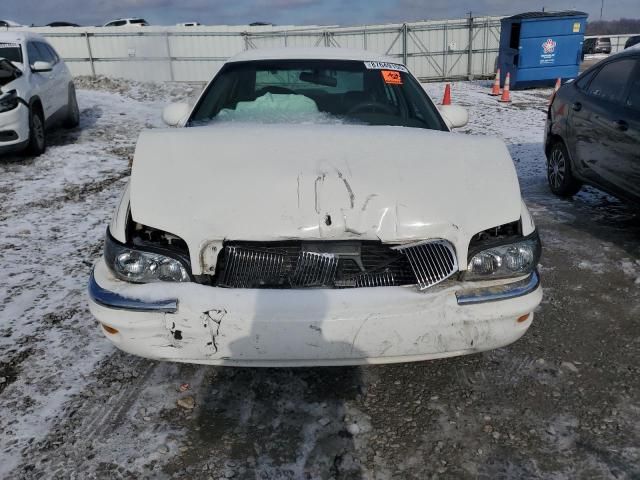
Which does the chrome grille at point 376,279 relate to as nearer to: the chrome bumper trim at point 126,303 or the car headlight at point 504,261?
the car headlight at point 504,261

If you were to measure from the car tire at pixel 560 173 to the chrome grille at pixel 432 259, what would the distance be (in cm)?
402

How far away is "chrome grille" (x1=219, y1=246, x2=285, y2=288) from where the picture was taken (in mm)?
2201

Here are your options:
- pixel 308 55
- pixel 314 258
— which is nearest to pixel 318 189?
pixel 314 258

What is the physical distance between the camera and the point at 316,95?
3723mm

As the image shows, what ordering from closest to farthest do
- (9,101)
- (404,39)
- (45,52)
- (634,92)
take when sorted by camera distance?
(634,92)
(9,101)
(45,52)
(404,39)

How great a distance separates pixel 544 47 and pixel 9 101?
13.8 meters

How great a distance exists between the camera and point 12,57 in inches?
316

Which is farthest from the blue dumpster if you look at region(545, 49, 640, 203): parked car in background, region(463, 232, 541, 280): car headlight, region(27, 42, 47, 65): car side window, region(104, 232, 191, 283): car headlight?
region(104, 232, 191, 283): car headlight

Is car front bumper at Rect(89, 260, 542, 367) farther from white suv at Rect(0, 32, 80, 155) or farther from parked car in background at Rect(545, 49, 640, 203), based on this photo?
white suv at Rect(0, 32, 80, 155)

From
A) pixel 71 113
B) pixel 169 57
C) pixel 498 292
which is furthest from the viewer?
pixel 169 57

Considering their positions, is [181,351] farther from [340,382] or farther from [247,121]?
[247,121]

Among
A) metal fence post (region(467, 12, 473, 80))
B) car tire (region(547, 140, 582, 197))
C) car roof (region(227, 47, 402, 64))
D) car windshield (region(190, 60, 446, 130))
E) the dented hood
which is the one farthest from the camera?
metal fence post (region(467, 12, 473, 80))

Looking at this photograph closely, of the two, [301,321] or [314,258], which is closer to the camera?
[301,321]

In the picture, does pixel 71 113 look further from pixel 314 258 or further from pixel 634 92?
pixel 314 258
